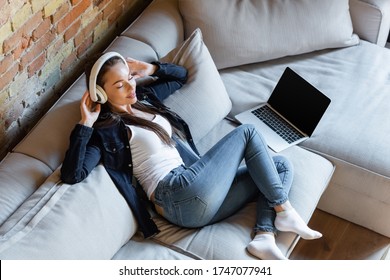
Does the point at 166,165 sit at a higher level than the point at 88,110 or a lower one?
lower

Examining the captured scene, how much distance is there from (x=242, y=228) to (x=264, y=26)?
98 centimetres

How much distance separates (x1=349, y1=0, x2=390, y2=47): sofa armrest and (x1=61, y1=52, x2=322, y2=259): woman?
3.45ft

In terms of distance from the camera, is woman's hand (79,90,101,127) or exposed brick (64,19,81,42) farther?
exposed brick (64,19,81,42)

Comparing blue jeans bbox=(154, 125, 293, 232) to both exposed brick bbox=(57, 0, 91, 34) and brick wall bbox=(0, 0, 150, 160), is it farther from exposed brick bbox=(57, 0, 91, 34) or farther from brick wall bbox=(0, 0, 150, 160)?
exposed brick bbox=(57, 0, 91, 34)

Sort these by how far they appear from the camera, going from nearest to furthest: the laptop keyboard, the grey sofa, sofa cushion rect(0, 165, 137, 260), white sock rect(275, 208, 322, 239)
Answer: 1. sofa cushion rect(0, 165, 137, 260)
2. the grey sofa
3. white sock rect(275, 208, 322, 239)
4. the laptop keyboard

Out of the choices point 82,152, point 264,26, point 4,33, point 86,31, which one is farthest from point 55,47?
point 264,26

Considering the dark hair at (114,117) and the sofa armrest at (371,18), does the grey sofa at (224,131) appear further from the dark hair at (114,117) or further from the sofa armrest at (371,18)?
the dark hair at (114,117)

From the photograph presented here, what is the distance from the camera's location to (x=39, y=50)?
2.18 meters

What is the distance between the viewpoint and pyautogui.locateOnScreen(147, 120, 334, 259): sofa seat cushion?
79.3 inches

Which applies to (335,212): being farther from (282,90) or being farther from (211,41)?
(211,41)

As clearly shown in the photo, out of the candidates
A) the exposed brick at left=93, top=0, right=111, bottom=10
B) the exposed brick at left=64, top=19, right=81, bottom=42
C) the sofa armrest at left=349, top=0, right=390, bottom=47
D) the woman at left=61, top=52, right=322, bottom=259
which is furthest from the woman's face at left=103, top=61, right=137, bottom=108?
the sofa armrest at left=349, top=0, right=390, bottom=47

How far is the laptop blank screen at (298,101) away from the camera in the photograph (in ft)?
7.91

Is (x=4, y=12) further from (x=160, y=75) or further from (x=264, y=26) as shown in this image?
(x=264, y=26)
